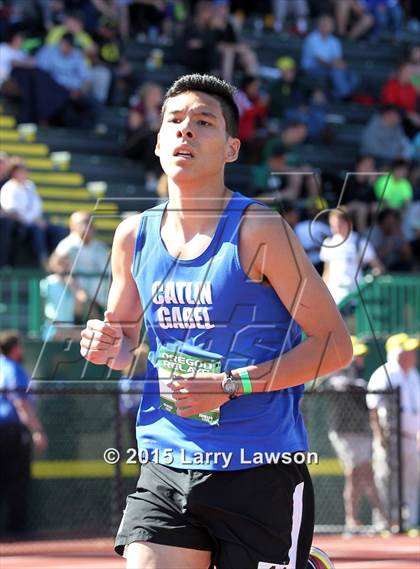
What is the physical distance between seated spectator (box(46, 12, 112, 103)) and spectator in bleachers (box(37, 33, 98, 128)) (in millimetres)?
112

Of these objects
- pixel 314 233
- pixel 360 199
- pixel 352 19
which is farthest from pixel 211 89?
pixel 352 19

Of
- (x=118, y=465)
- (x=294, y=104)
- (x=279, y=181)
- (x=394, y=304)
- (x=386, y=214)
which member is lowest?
(x=118, y=465)

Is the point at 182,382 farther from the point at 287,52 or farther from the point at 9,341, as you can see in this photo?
the point at 287,52

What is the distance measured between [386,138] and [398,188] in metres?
2.12

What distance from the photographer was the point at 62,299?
1279 cm

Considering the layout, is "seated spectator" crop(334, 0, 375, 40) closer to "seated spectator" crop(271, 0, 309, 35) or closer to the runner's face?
"seated spectator" crop(271, 0, 309, 35)

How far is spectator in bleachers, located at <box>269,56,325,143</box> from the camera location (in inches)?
792

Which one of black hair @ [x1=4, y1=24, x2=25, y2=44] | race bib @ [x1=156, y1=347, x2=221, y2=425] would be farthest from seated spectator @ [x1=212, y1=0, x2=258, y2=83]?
race bib @ [x1=156, y1=347, x2=221, y2=425]

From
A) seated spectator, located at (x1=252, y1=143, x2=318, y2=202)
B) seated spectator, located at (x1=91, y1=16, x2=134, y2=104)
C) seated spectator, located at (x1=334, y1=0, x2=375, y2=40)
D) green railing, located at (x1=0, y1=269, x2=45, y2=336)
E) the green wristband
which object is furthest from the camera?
seated spectator, located at (x1=334, y1=0, x2=375, y2=40)

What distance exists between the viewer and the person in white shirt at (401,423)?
41.1ft

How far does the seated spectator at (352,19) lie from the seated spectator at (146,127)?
7.01m

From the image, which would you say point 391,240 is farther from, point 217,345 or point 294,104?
point 217,345

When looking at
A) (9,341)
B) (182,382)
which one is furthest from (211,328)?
(9,341)

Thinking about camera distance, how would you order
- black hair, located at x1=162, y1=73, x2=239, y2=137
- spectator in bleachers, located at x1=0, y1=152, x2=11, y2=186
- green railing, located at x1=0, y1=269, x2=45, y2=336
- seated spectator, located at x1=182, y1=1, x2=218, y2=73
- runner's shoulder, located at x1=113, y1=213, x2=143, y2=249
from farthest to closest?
1. seated spectator, located at x1=182, y1=1, x2=218, y2=73
2. spectator in bleachers, located at x1=0, y1=152, x2=11, y2=186
3. green railing, located at x1=0, y1=269, x2=45, y2=336
4. runner's shoulder, located at x1=113, y1=213, x2=143, y2=249
5. black hair, located at x1=162, y1=73, x2=239, y2=137
